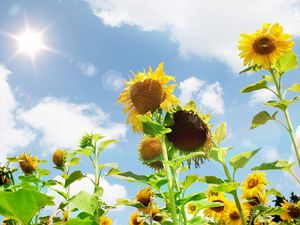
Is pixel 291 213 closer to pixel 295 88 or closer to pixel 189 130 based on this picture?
pixel 295 88

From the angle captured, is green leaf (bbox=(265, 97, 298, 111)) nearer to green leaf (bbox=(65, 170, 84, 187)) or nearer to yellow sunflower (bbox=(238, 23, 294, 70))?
yellow sunflower (bbox=(238, 23, 294, 70))

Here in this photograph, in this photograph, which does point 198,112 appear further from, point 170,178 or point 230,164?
point 170,178

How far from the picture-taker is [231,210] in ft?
14.3

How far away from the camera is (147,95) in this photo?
2807 mm

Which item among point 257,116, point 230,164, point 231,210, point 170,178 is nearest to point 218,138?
point 230,164

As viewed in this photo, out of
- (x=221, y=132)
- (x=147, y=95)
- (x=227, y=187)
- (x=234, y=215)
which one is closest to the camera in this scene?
(x=227, y=187)

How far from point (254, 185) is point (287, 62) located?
5.64 feet

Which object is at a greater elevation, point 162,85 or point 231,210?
point 162,85

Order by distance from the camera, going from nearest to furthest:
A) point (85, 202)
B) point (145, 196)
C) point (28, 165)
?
point (85, 202) < point (145, 196) < point (28, 165)

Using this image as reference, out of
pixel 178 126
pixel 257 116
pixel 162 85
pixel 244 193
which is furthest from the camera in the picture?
pixel 244 193

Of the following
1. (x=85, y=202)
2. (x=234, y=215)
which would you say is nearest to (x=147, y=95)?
(x=85, y=202)

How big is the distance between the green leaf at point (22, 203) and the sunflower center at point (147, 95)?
1.84 m

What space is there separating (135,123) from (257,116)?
3.91 feet

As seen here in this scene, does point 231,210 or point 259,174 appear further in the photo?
point 259,174
